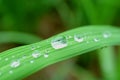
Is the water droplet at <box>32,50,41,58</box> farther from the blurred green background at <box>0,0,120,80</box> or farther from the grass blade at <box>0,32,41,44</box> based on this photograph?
the grass blade at <box>0,32,41,44</box>

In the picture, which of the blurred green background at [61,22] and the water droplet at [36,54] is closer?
the water droplet at [36,54]

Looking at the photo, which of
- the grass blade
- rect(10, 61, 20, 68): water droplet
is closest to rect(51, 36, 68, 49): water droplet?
rect(10, 61, 20, 68): water droplet

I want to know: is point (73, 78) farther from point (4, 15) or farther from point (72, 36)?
point (72, 36)

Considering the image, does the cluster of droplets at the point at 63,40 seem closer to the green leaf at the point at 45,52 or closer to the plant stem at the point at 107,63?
the green leaf at the point at 45,52

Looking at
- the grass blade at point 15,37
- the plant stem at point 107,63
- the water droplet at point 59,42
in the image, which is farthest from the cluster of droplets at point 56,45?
the grass blade at point 15,37

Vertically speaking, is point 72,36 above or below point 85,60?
below

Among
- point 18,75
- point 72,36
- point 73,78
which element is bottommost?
point 18,75

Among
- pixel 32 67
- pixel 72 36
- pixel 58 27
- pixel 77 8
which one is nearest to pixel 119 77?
pixel 72 36
